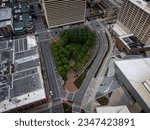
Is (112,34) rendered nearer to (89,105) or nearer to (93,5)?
(93,5)

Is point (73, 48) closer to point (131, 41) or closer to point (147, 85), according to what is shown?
point (131, 41)

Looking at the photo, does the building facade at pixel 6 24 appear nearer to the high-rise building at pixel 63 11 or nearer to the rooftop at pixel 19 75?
the rooftop at pixel 19 75

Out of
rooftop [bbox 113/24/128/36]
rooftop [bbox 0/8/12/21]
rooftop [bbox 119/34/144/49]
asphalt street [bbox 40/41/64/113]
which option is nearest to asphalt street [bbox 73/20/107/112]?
asphalt street [bbox 40/41/64/113]

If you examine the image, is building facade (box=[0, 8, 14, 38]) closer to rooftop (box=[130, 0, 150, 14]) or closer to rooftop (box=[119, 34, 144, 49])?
rooftop (box=[119, 34, 144, 49])

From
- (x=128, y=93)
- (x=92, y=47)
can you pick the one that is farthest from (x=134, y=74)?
(x=92, y=47)

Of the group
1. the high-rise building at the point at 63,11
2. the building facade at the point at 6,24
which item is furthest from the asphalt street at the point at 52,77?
the building facade at the point at 6,24
